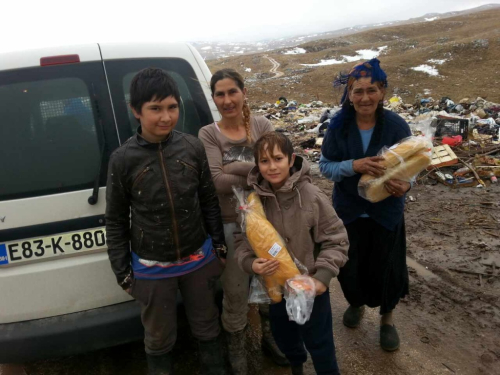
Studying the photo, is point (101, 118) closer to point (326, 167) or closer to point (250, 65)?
point (326, 167)

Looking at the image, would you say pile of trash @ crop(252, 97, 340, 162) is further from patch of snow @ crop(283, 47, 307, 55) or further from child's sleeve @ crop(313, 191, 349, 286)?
patch of snow @ crop(283, 47, 307, 55)

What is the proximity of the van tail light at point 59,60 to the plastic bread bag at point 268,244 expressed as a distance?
1.35m

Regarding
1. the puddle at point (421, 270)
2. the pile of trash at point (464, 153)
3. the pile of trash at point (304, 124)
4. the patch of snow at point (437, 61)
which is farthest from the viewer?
the patch of snow at point (437, 61)

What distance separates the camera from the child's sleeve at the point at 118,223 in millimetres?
1884

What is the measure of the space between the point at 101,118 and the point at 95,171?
33 cm

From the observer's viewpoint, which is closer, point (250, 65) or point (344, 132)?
point (344, 132)

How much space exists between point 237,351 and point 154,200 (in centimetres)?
123

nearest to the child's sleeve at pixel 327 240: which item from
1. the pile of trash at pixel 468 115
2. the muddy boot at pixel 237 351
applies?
the muddy boot at pixel 237 351

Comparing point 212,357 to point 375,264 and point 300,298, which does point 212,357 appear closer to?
point 300,298

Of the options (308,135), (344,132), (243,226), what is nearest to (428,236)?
(344,132)

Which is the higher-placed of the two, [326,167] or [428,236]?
[326,167]

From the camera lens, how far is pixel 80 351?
2.24 m

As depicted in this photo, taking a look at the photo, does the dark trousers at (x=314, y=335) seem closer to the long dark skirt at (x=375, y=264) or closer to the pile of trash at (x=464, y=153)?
the long dark skirt at (x=375, y=264)

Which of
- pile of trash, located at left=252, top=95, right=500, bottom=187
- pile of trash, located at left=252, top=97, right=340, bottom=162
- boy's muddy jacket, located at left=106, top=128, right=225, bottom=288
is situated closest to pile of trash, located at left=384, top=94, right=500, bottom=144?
pile of trash, located at left=252, top=95, right=500, bottom=187
